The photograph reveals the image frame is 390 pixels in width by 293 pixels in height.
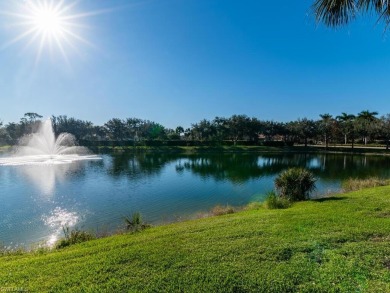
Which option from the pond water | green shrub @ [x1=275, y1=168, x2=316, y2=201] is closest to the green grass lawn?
green shrub @ [x1=275, y1=168, x2=316, y2=201]

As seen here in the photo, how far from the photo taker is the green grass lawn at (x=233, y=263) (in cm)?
430

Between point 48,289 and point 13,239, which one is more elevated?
point 48,289

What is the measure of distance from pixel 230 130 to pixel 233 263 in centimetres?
7314

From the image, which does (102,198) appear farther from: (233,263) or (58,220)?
(233,263)

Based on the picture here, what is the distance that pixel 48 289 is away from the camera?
443 cm

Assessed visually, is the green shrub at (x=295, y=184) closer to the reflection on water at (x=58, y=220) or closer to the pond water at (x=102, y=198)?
the pond water at (x=102, y=198)

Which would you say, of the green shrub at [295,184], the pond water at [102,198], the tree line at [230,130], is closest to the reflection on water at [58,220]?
the pond water at [102,198]

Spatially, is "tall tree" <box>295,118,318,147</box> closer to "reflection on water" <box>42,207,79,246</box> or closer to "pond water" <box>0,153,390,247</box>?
"pond water" <box>0,153,390,247</box>

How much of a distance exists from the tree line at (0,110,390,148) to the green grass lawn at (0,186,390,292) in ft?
208

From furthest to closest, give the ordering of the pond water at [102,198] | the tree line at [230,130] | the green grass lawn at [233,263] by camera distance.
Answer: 1. the tree line at [230,130]
2. the pond water at [102,198]
3. the green grass lawn at [233,263]

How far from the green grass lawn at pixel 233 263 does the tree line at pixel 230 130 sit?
63290 mm

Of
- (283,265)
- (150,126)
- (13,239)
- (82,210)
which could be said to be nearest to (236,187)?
(82,210)

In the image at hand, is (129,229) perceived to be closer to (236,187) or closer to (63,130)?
(236,187)

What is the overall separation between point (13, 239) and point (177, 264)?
9771mm
